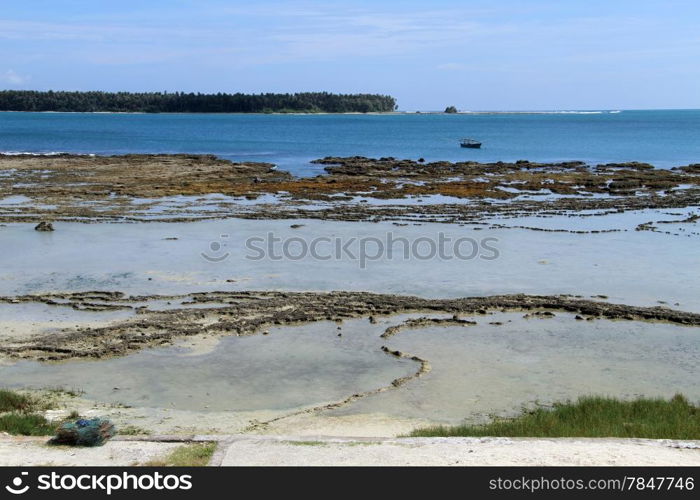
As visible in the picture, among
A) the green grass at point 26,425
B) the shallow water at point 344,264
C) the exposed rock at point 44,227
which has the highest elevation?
the green grass at point 26,425

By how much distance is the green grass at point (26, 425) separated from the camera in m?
9.52

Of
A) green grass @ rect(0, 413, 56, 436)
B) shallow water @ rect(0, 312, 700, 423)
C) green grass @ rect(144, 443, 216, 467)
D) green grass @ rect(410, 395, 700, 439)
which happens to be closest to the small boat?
shallow water @ rect(0, 312, 700, 423)

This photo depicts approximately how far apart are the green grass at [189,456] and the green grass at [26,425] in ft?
7.11

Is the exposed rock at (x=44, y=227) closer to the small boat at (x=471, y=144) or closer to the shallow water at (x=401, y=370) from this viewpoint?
the shallow water at (x=401, y=370)

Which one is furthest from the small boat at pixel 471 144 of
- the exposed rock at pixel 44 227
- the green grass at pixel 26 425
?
the green grass at pixel 26 425

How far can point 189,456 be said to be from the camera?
27.0 ft

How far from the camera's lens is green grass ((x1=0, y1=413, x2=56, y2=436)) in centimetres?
952

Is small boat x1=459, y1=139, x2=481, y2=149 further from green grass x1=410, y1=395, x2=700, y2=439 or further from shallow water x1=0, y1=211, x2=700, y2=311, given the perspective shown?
green grass x1=410, y1=395, x2=700, y2=439

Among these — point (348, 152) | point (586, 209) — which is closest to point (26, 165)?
point (348, 152)

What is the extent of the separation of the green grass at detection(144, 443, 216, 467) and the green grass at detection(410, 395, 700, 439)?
8.30 feet
